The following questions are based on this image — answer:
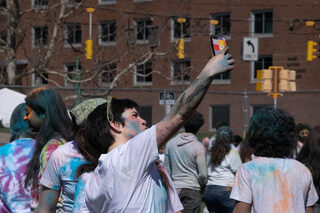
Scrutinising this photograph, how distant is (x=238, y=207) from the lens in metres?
3.54

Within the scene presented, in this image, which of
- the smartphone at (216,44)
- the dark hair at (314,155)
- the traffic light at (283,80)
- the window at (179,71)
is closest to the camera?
the smartphone at (216,44)

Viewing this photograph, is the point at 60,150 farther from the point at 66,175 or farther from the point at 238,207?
→ the point at 238,207

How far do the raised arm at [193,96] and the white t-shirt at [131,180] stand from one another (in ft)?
0.29

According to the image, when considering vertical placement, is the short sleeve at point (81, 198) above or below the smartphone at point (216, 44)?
below

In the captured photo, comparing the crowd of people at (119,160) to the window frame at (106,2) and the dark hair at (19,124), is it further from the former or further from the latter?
the window frame at (106,2)

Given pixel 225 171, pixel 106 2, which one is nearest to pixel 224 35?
pixel 106 2

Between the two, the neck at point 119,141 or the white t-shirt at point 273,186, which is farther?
the white t-shirt at point 273,186

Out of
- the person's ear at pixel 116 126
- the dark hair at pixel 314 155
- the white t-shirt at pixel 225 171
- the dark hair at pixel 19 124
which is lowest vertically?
the white t-shirt at pixel 225 171

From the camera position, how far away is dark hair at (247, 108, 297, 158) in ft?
11.7

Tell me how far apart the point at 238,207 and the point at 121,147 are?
1.00 m

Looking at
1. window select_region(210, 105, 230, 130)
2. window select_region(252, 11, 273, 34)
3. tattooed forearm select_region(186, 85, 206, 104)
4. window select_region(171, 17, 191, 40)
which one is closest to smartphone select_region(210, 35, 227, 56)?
tattooed forearm select_region(186, 85, 206, 104)

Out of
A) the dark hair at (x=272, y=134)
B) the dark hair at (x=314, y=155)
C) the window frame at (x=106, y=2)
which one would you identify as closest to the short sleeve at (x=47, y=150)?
the dark hair at (x=272, y=134)

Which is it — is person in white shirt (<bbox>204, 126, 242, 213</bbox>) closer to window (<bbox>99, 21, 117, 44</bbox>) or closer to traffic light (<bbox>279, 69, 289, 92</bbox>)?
traffic light (<bbox>279, 69, 289, 92</bbox>)

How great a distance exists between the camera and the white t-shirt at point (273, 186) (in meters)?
3.51
